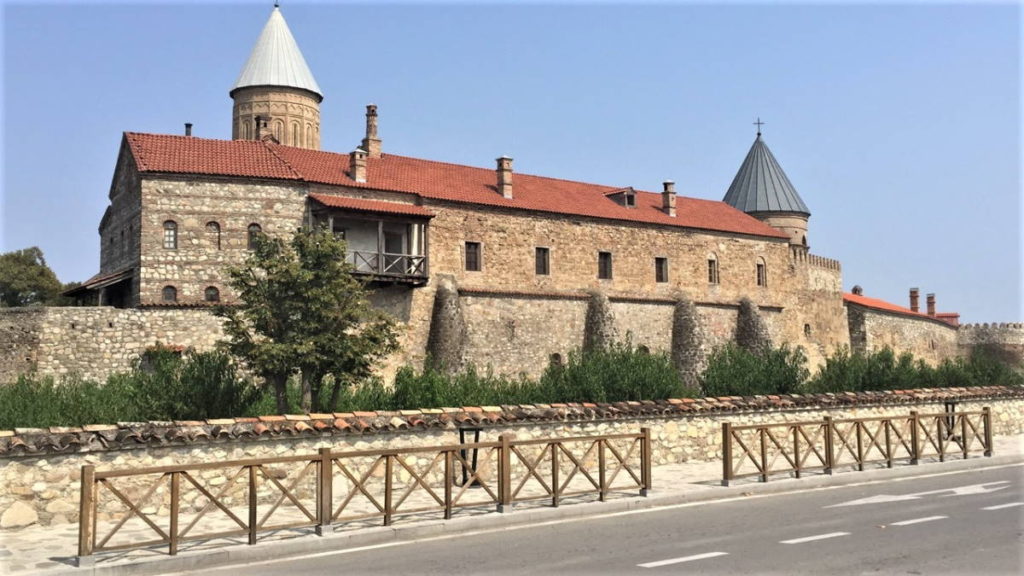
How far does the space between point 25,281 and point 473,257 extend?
86.0 ft

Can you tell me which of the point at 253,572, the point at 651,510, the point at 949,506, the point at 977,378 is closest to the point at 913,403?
the point at 977,378

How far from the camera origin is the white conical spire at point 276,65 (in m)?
44.7

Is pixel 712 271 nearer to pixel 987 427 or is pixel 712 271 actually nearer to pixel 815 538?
pixel 987 427

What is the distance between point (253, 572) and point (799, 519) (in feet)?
20.2

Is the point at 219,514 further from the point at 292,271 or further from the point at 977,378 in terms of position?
the point at 977,378

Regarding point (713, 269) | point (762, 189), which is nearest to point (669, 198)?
point (713, 269)

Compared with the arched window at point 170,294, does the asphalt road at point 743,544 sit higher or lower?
lower

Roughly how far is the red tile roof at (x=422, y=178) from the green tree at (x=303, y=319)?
8.00 meters

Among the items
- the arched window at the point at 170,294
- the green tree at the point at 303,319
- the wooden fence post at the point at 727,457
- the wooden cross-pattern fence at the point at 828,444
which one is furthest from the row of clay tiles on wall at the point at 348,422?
the arched window at the point at 170,294

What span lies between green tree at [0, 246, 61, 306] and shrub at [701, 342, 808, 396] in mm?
36361

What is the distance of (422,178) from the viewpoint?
116 feet

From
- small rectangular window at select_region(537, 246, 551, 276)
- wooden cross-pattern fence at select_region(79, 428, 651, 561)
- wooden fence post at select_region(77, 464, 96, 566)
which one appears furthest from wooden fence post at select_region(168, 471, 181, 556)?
small rectangular window at select_region(537, 246, 551, 276)

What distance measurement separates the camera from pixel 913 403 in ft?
67.5

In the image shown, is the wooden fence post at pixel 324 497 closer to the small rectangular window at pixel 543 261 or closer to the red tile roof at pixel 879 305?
the small rectangular window at pixel 543 261
